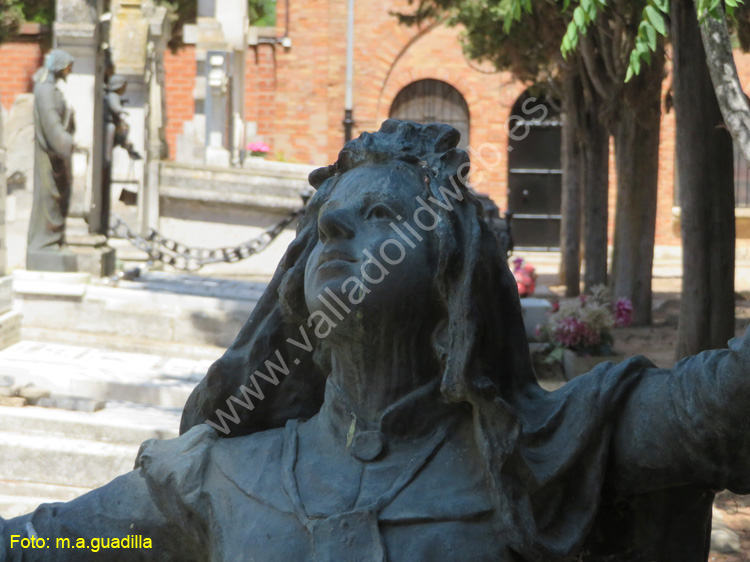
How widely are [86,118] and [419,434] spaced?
11.1 meters

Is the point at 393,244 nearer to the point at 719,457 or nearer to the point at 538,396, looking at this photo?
the point at 538,396

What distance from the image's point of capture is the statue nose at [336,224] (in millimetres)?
1931

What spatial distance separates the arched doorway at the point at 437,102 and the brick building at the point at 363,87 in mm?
21

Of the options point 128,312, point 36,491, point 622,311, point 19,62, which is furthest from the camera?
point 19,62

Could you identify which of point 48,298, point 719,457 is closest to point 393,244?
point 719,457

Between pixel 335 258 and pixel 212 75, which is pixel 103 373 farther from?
pixel 212 75

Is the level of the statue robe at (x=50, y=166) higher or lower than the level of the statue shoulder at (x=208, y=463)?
higher

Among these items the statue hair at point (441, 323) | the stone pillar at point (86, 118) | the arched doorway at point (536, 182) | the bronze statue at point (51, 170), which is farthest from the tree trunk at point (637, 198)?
the arched doorway at point (536, 182)

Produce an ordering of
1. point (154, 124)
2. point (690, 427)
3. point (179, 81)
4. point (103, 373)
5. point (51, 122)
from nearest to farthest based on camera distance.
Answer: point (690, 427), point (103, 373), point (51, 122), point (154, 124), point (179, 81)

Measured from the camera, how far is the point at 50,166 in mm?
11305

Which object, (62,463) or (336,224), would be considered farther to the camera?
(62,463)

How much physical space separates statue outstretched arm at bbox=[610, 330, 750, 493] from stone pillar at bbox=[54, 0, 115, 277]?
415 inches

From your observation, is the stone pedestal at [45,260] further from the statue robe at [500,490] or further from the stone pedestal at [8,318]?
the statue robe at [500,490]

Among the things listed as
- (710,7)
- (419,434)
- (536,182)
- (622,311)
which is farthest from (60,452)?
(536,182)
